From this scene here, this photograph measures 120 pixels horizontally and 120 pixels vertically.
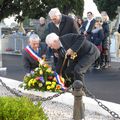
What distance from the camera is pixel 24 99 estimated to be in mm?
4996

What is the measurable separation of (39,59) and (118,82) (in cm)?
317

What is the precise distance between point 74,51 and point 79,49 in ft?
0.53

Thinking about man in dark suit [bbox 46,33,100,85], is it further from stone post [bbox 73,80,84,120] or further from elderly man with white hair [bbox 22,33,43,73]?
stone post [bbox 73,80,84,120]

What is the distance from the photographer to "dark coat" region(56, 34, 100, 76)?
7961mm

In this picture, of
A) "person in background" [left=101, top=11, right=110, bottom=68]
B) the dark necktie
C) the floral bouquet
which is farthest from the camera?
"person in background" [left=101, top=11, right=110, bottom=68]

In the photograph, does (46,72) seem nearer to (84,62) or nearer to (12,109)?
(84,62)

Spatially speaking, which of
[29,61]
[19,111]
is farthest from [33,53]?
[19,111]

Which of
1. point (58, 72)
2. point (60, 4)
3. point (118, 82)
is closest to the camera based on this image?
point (58, 72)

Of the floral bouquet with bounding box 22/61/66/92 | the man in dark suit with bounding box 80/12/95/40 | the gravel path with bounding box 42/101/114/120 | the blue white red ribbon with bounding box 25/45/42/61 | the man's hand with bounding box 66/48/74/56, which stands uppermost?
the man in dark suit with bounding box 80/12/95/40

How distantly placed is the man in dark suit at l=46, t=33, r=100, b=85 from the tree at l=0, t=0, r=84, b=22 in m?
18.8

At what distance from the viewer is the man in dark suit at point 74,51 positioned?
7910 millimetres

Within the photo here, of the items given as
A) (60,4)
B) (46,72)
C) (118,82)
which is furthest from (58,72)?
(60,4)

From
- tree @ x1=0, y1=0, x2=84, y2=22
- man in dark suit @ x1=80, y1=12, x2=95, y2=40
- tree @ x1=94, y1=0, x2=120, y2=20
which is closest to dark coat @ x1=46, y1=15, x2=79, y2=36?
man in dark suit @ x1=80, y1=12, x2=95, y2=40

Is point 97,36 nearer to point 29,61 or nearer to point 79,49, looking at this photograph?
point 29,61
